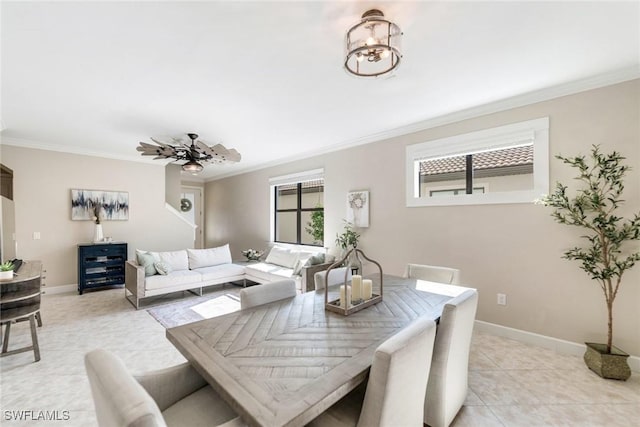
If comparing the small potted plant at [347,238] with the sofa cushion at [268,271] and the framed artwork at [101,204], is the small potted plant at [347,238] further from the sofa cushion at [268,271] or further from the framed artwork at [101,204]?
the framed artwork at [101,204]

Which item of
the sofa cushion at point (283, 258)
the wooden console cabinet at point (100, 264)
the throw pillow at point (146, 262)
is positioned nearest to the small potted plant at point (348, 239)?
the sofa cushion at point (283, 258)

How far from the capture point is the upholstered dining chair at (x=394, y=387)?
1017 millimetres

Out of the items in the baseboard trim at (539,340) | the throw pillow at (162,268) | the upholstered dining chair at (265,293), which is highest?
the upholstered dining chair at (265,293)

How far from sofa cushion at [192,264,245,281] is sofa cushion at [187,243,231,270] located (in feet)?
0.33

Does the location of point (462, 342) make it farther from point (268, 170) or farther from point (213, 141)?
point (268, 170)

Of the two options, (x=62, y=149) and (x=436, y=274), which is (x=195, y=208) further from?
(x=436, y=274)

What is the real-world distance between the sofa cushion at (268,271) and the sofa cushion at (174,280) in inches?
34.3

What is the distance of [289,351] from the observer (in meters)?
1.23

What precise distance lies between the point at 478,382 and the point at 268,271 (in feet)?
10.7

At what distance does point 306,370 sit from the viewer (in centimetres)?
A: 108

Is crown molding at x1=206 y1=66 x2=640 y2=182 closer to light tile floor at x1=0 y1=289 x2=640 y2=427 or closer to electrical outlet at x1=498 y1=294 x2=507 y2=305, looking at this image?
electrical outlet at x1=498 y1=294 x2=507 y2=305

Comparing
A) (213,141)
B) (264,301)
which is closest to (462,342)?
(264,301)

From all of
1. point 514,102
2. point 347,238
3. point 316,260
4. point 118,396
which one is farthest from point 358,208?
point 118,396

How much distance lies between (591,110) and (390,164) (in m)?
2.12
